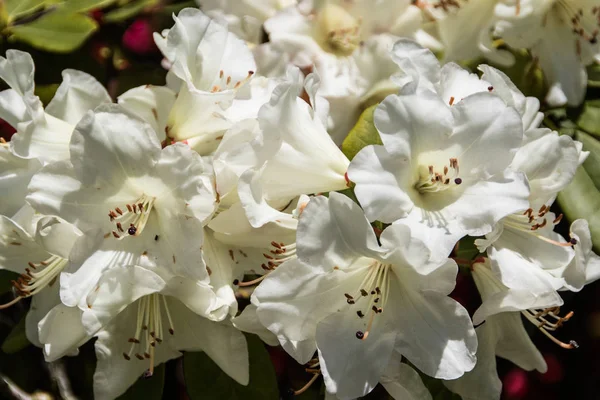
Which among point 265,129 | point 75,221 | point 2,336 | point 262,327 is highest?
point 265,129

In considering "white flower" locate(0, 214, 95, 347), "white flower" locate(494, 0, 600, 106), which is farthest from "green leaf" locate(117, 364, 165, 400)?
"white flower" locate(494, 0, 600, 106)

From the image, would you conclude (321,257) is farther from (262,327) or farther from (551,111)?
(551,111)

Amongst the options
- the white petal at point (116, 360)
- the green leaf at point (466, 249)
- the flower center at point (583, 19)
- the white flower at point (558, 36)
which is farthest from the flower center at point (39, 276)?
the flower center at point (583, 19)

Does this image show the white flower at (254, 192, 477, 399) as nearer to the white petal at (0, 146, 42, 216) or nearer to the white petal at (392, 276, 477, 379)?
the white petal at (392, 276, 477, 379)

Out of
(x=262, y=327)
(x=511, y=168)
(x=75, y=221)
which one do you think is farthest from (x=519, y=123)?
(x=75, y=221)

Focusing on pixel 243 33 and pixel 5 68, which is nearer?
pixel 5 68

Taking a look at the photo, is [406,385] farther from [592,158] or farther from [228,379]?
[592,158]
